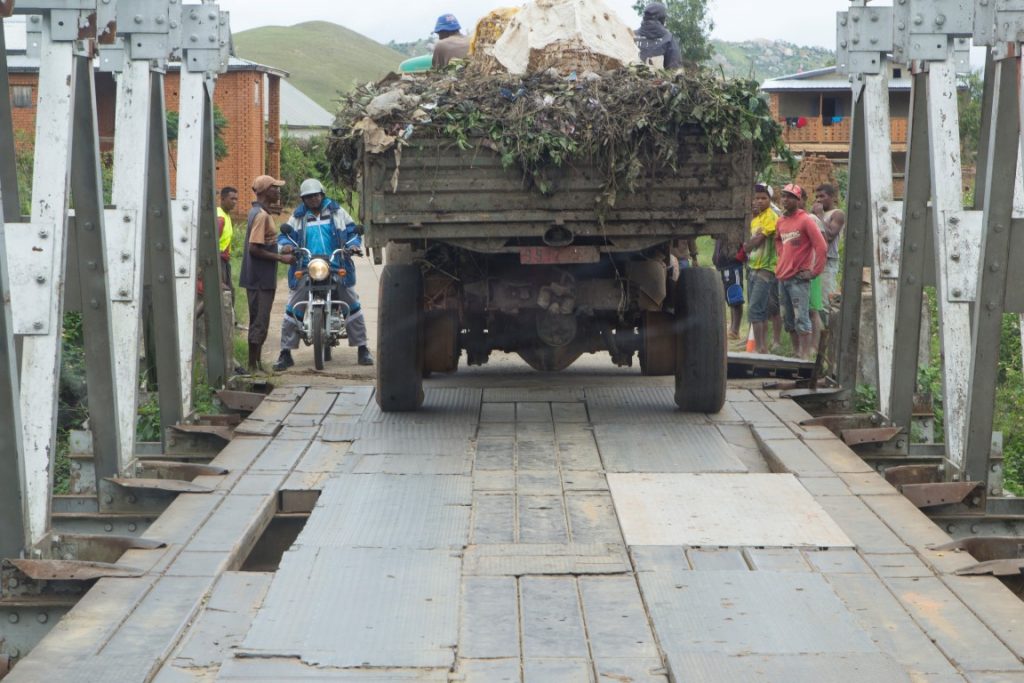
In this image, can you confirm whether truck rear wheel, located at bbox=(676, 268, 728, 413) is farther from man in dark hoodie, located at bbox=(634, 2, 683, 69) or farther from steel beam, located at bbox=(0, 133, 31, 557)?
steel beam, located at bbox=(0, 133, 31, 557)

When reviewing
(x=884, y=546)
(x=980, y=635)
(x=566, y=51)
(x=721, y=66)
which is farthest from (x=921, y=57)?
(x=980, y=635)

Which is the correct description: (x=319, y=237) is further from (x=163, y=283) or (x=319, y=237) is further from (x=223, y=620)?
(x=223, y=620)

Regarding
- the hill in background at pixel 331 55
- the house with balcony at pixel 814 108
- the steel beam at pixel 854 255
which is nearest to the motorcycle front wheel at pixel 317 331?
the steel beam at pixel 854 255

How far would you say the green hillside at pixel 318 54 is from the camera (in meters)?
101

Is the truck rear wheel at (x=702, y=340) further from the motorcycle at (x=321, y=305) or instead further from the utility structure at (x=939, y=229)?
the motorcycle at (x=321, y=305)

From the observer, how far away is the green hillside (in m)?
101

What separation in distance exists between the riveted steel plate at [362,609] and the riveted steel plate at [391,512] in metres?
0.17

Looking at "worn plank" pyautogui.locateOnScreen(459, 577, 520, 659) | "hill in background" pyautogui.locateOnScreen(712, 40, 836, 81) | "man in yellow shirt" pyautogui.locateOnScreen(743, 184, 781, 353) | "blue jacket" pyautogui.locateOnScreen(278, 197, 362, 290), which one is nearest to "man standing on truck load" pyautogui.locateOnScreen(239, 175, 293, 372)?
"blue jacket" pyautogui.locateOnScreen(278, 197, 362, 290)

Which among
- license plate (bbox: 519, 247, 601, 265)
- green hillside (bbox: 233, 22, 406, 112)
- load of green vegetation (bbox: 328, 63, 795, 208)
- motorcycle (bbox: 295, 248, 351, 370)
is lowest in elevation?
motorcycle (bbox: 295, 248, 351, 370)

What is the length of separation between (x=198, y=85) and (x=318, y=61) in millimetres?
104784

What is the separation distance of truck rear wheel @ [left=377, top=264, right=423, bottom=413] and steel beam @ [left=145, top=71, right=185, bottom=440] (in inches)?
50.0

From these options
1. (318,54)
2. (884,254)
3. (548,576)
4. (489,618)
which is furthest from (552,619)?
(318,54)

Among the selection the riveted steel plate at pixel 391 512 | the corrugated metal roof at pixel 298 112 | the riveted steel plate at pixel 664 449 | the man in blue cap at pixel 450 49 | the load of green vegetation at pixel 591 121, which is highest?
the corrugated metal roof at pixel 298 112

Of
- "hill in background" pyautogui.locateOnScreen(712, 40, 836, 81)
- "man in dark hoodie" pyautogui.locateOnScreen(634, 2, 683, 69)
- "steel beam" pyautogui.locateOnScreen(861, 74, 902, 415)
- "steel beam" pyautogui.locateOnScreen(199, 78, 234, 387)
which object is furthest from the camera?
"hill in background" pyautogui.locateOnScreen(712, 40, 836, 81)
